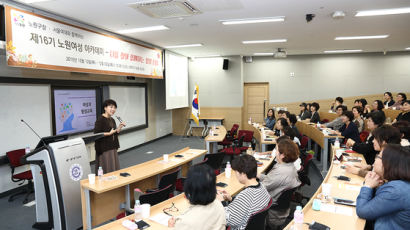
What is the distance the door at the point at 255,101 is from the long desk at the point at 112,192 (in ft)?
25.3

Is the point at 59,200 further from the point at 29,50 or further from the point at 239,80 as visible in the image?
the point at 239,80

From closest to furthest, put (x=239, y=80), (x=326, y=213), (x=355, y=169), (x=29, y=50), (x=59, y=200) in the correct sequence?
(x=326, y=213), (x=59, y=200), (x=355, y=169), (x=29, y=50), (x=239, y=80)

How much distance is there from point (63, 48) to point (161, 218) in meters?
4.00

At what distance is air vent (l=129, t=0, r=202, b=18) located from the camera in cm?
391

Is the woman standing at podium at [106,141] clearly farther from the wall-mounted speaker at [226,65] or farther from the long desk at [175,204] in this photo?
the wall-mounted speaker at [226,65]

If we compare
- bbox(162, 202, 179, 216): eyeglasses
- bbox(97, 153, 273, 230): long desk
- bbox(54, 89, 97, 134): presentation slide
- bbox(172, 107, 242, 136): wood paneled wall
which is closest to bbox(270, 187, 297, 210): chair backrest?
bbox(97, 153, 273, 230): long desk

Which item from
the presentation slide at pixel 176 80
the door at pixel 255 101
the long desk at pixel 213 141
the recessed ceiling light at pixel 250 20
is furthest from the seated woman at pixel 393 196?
the door at pixel 255 101

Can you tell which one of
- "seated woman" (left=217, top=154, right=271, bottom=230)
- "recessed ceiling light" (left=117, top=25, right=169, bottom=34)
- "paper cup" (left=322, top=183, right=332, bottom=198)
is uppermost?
"recessed ceiling light" (left=117, top=25, right=169, bottom=34)

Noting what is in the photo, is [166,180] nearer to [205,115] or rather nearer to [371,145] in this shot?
[371,145]

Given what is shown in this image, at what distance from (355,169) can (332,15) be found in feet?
9.92

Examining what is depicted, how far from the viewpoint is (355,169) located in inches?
134

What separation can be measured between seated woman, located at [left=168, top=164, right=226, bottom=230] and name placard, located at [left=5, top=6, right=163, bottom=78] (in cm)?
380

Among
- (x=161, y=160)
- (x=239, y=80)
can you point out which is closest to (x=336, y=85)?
(x=239, y=80)

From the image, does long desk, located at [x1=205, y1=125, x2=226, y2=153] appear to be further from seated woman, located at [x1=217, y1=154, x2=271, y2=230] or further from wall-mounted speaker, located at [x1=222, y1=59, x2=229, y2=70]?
wall-mounted speaker, located at [x1=222, y1=59, x2=229, y2=70]
